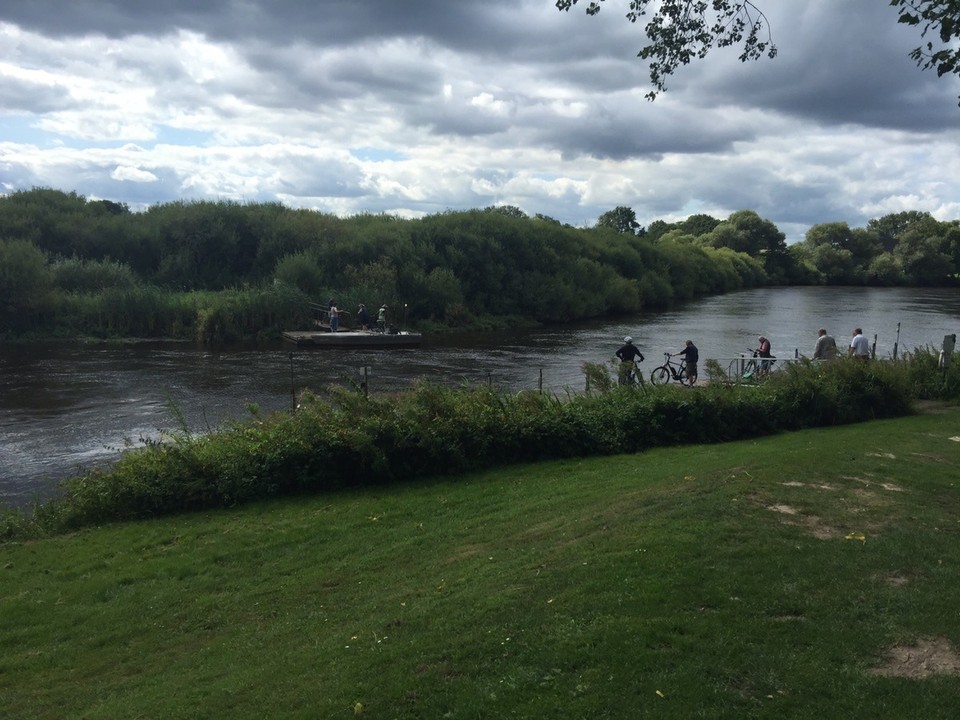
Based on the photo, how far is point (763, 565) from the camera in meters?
7.86

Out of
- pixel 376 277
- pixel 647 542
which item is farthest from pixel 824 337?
pixel 376 277

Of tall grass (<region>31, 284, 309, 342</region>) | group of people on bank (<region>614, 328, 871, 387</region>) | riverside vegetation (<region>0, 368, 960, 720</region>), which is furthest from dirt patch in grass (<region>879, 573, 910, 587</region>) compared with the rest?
tall grass (<region>31, 284, 309, 342</region>)

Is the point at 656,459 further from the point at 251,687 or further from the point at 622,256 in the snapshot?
the point at 622,256

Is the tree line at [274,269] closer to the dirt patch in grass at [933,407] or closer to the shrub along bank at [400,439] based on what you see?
the shrub along bank at [400,439]

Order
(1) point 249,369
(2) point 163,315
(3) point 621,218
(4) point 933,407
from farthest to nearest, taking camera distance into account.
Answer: (3) point 621,218
(2) point 163,315
(1) point 249,369
(4) point 933,407

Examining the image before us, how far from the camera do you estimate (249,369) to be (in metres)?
37.6

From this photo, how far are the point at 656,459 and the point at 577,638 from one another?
9.11 m

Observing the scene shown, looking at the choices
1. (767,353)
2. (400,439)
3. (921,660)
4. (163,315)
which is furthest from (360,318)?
(921,660)

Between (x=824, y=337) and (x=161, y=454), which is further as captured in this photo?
(x=824, y=337)

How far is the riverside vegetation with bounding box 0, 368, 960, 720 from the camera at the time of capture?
585 centimetres

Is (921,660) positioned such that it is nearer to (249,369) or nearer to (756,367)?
(756,367)

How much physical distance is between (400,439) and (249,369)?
24513 millimetres

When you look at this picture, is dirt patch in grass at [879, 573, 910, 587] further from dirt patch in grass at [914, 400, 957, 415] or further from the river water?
dirt patch in grass at [914, 400, 957, 415]

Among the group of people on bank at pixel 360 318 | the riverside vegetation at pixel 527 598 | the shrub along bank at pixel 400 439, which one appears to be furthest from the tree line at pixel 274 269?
the riverside vegetation at pixel 527 598
